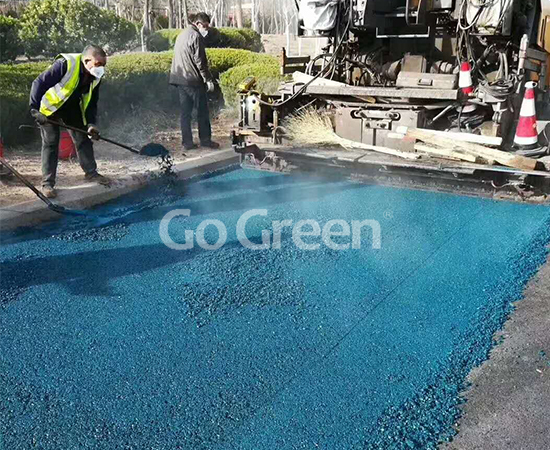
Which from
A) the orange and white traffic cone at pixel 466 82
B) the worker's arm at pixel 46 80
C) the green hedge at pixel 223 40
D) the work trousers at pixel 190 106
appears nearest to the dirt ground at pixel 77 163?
the work trousers at pixel 190 106

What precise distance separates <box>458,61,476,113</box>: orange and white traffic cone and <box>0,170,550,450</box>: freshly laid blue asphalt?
112 cm

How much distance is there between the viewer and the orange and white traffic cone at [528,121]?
17.6 ft

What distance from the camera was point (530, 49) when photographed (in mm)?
5574

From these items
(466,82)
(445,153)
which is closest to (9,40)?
(466,82)

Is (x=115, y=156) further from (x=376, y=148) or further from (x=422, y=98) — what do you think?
(x=422, y=98)

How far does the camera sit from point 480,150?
5.21m

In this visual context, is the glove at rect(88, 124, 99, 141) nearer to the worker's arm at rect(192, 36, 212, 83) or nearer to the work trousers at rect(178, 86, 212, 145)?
the work trousers at rect(178, 86, 212, 145)

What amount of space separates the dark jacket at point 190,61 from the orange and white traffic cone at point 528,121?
11.9ft

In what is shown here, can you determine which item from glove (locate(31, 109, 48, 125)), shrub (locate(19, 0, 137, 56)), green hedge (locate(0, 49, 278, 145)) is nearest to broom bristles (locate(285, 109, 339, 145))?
glove (locate(31, 109, 48, 125))

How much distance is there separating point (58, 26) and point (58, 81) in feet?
33.8

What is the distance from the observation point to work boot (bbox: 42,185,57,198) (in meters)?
5.23

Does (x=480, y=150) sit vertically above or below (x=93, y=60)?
below

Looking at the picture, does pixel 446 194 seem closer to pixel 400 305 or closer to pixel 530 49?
pixel 530 49

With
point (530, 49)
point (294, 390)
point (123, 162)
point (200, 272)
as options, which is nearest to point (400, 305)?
point (294, 390)
